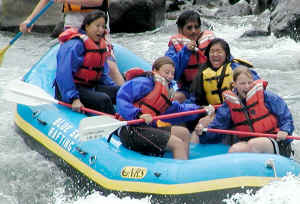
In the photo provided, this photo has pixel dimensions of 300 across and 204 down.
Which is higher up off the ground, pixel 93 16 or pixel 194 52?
pixel 93 16

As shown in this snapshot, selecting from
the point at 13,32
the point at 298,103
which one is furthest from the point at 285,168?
the point at 13,32

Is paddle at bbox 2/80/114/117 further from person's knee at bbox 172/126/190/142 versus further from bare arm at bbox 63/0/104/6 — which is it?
person's knee at bbox 172/126/190/142

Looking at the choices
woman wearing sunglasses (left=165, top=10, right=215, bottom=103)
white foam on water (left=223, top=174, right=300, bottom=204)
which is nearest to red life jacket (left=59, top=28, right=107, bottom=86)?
woman wearing sunglasses (left=165, top=10, right=215, bottom=103)

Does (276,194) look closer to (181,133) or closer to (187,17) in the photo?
(181,133)

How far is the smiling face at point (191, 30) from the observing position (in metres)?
4.57

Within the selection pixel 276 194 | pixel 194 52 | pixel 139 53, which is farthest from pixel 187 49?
pixel 139 53

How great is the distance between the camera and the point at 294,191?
10.4 ft

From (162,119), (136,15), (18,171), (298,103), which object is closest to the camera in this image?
(162,119)

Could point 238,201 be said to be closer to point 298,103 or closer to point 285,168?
point 285,168

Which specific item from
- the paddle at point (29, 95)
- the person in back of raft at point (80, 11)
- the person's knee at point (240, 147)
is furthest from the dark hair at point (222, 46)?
the paddle at point (29, 95)

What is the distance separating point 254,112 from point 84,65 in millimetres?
1487

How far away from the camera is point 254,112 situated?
12.4 feet

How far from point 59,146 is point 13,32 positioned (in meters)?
7.09

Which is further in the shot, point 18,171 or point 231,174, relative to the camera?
point 18,171
